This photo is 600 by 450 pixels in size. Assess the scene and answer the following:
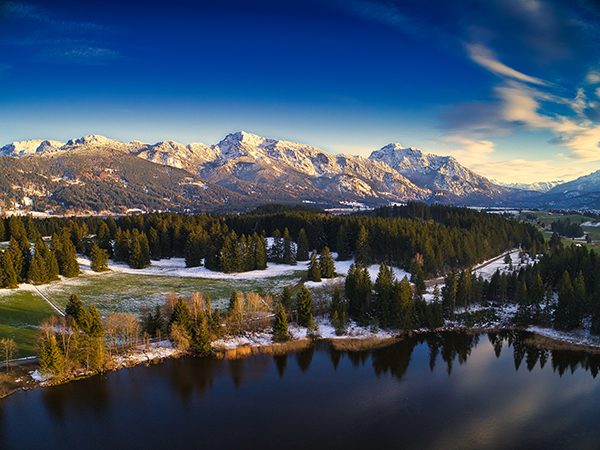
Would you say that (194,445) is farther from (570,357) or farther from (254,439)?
(570,357)

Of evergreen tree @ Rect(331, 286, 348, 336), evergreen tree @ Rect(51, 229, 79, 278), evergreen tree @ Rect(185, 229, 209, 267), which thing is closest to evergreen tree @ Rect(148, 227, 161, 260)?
evergreen tree @ Rect(185, 229, 209, 267)

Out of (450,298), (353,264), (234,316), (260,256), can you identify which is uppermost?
(260,256)

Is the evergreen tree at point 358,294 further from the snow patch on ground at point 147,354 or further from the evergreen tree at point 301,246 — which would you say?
the evergreen tree at point 301,246

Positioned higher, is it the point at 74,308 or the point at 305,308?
the point at 74,308

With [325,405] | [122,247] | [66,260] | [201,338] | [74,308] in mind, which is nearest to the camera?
[325,405]

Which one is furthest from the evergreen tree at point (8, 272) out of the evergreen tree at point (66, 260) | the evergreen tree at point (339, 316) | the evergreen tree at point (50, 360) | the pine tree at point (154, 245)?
the evergreen tree at point (339, 316)

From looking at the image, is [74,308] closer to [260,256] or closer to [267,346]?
[267,346]

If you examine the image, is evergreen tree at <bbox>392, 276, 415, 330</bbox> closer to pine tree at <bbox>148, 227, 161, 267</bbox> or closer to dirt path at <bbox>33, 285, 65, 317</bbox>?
dirt path at <bbox>33, 285, 65, 317</bbox>

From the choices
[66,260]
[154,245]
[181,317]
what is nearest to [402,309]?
[181,317]

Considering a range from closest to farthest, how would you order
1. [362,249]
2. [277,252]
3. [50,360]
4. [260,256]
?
[50,360] < [260,256] < [362,249] < [277,252]

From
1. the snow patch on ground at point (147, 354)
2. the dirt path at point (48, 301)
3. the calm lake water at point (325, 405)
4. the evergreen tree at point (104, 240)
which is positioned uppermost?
the evergreen tree at point (104, 240)
